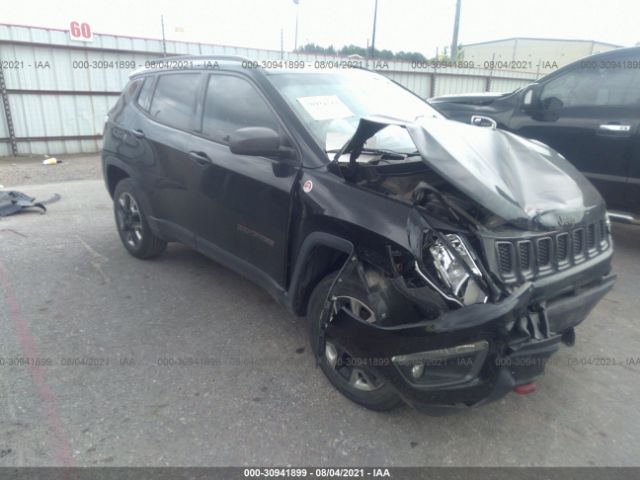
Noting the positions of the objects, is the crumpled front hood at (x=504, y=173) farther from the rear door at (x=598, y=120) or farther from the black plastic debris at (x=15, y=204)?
the black plastic debris at (x=15, y=204)

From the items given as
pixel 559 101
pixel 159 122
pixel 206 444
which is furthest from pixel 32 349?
pixel 559 101

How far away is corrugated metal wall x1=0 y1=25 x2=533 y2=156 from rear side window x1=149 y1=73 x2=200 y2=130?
24.5 ft

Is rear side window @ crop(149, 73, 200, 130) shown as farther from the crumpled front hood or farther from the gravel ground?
the gravel ground

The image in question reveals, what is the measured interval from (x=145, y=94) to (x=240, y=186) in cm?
190

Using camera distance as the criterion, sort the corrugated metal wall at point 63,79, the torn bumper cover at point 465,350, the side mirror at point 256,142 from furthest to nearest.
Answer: the corrugated metal wall at point 63,79 → the side mirror at point 256,142 → the torn bumper cover at point 465,350

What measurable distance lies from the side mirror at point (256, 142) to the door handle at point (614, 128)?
12.1 feet

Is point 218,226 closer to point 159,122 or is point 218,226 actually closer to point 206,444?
point 159,122

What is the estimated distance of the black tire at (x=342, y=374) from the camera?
8.27 feet

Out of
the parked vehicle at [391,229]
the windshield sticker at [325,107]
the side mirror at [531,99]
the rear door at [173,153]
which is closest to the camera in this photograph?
the parked vehicle at [391,229]

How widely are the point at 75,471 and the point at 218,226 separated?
71.3 inches

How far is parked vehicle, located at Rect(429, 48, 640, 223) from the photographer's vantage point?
4777 mm

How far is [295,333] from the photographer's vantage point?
3.52m

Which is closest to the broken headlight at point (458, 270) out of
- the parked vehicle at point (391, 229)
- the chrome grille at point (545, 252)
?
the parked vehicle at point (391, 229)

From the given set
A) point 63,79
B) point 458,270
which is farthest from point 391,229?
point 63,79
